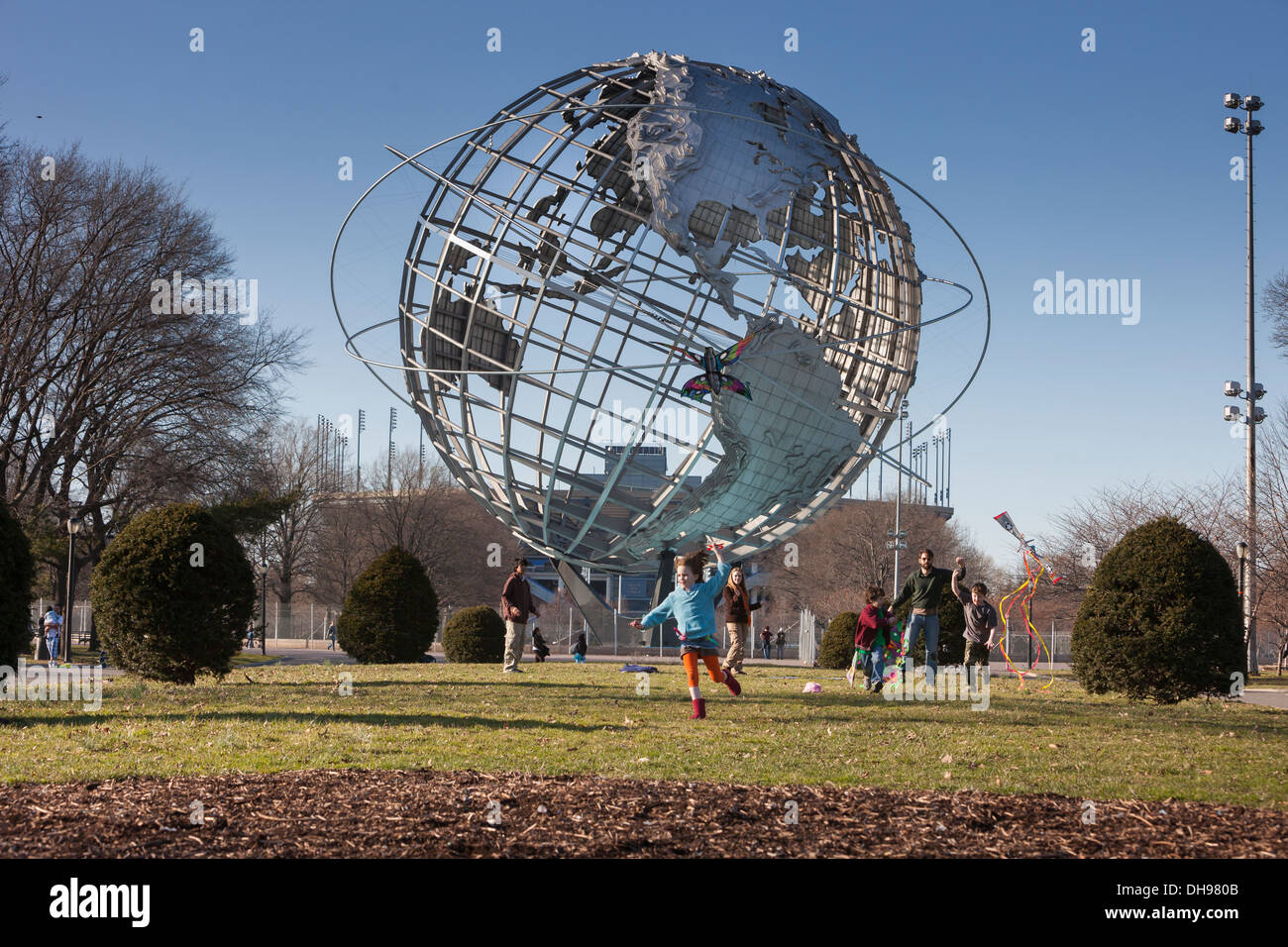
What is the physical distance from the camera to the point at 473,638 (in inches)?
838

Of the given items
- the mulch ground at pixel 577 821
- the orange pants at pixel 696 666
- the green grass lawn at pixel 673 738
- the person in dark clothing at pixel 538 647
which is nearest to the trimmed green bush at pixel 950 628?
the green grass lawn at pixel 673 738

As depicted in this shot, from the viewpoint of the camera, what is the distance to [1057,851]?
5.28 metres

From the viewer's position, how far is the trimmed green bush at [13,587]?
11.1 metres

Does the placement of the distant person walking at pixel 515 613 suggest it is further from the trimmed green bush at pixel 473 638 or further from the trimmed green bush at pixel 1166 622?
the trimmed green bush at pixel 1166 622

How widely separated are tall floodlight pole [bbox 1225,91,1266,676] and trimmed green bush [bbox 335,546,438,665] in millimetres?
19891

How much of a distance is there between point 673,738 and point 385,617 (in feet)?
41.1

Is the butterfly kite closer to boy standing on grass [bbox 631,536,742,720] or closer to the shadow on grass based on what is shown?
boy standing on grass [bbox 631,536,742,720]

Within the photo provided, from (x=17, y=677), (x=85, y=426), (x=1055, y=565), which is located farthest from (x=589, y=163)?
(x=1055, y=565)

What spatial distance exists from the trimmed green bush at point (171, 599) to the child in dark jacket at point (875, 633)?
788 cm

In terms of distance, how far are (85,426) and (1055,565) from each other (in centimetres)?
2982

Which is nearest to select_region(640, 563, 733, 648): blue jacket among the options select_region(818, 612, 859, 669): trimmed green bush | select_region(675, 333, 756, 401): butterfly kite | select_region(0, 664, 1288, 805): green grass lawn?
select_region(0, 664, 1288, 805): green grass lawn

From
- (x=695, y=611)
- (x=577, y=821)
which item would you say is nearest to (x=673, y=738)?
(x=695, y=611)

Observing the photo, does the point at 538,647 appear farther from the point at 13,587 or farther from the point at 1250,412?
the point at 1250,412
